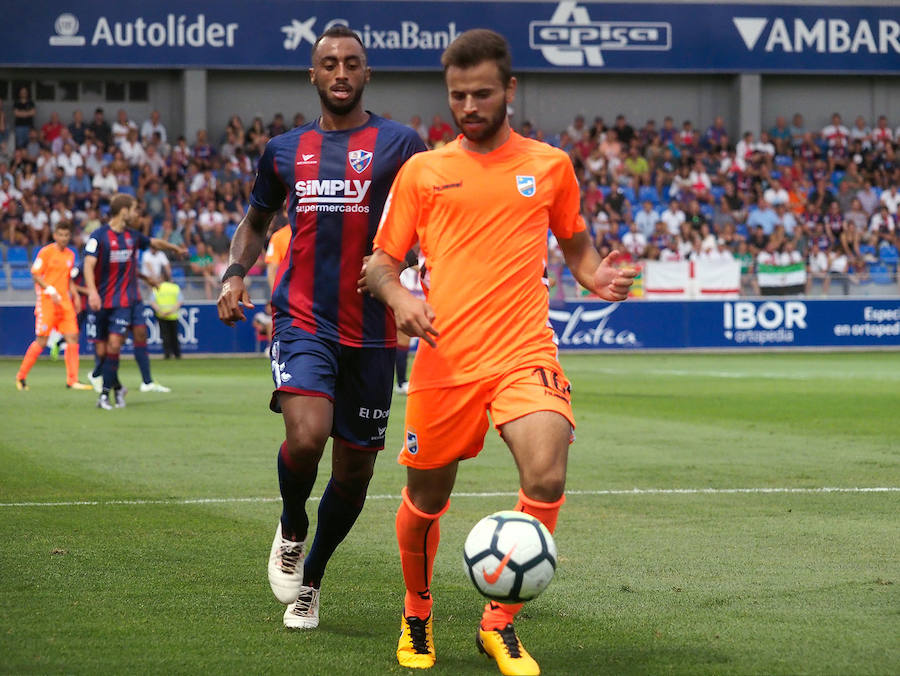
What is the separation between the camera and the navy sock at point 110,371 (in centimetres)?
1512

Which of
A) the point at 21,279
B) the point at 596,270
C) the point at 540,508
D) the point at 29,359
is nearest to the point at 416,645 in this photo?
the point at 540,508

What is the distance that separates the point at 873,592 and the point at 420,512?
6.71ft

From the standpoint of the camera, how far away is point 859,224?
1341 inches

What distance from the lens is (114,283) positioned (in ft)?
50.4

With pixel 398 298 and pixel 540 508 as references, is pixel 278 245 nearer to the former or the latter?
pixel 398 298

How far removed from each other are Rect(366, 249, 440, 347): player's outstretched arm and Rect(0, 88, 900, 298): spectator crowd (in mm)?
23174

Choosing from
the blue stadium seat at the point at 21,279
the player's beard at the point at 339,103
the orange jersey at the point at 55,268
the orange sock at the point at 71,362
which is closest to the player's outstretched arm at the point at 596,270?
the player's beard at the point at 339,103

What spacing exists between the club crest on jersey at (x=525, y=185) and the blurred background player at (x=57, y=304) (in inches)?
570

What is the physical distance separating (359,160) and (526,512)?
1.64 meters

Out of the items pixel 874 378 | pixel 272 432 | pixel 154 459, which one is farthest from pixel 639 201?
pixel 154 459

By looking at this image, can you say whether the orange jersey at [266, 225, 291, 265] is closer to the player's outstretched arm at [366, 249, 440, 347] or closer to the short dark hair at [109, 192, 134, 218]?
the short dark hair at [109, 192, 134, 218]

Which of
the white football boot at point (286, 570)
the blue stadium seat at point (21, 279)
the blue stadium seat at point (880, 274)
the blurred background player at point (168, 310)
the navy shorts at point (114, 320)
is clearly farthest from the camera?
the blue stadium seat at point (880, 274)

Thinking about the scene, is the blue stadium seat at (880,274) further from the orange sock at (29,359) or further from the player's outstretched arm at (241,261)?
the player's outstretched arm at (241,261)

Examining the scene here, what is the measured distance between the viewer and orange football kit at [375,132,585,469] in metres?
4.59
